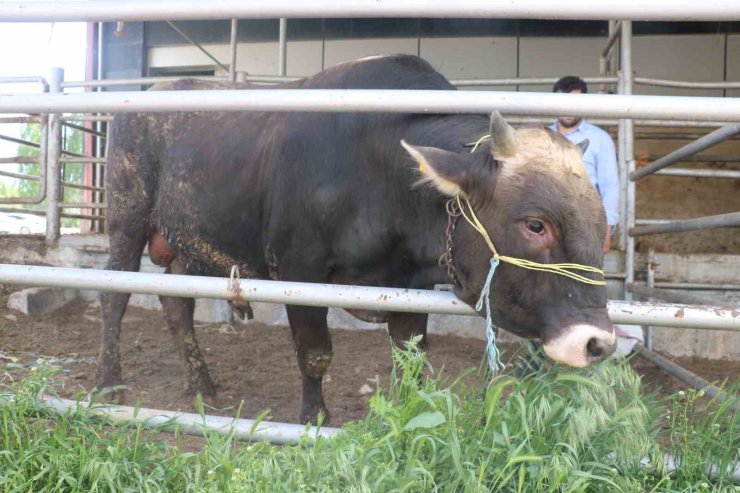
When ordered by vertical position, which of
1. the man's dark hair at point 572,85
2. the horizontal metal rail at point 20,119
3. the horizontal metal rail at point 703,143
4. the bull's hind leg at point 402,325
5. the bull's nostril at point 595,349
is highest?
the horizontal metal rail at point 20,119

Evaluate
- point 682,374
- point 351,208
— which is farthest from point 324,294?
point 682,374

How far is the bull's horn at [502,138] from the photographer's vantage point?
2.58m

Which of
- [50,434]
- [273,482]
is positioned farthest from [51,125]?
[273,482]

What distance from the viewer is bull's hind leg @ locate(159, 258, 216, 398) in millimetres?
4945

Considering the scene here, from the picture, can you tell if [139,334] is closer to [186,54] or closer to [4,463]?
[4,463]

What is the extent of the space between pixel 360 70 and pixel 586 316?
206cm

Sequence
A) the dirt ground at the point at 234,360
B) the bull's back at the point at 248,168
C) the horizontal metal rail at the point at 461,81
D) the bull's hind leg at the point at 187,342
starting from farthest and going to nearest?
the horizontal metal rail at the point at 461,81
the bull's hind leg at the point at 187,342
the dirt ground at the point at 234,360
the bull's back at the point at 248,168

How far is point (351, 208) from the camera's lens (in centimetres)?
354

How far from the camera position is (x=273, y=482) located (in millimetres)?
2059

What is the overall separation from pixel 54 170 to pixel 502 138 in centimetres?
659

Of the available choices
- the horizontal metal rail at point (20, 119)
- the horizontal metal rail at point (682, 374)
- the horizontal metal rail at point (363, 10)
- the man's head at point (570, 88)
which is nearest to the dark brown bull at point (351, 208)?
the horizontal metal rail at point (363, 10)

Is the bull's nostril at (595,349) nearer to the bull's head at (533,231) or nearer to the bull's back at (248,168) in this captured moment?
the bull's head at (533,231)

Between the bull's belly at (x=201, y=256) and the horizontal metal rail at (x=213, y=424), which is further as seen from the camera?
the bull's belly at (x=201, y=256)

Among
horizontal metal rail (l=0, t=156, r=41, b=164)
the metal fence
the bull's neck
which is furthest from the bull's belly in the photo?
horizontal metal rail (l=0, t=156, r=41, b=164)
